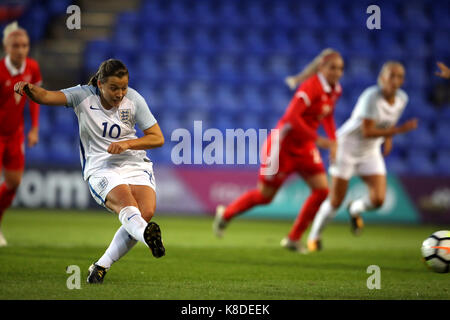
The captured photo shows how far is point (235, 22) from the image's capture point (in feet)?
55.2

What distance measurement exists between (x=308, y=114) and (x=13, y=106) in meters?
3.51

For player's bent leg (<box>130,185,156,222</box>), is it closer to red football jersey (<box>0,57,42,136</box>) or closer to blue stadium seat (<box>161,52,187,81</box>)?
red football jersey (<box>0,57,42,136</box>)

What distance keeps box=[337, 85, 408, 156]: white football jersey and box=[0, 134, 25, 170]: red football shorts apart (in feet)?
13.4

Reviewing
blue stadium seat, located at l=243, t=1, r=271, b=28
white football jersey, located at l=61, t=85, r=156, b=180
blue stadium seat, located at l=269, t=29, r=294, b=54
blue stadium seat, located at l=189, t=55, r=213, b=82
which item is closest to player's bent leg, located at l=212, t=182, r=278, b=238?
white football jersey, located at l=61, t=85, r=156, b=180

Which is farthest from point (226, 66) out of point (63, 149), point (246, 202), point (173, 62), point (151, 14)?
point (246, 202)

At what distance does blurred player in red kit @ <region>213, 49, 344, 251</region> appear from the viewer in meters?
7.83

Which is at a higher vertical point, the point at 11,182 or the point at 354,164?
the point at 354,164

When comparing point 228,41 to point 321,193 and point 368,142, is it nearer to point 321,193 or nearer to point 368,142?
point 368,142

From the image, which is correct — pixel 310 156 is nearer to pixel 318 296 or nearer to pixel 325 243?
pixel 325 243

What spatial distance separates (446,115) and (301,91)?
8927 millimetres

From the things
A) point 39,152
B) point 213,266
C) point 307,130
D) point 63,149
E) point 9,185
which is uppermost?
point 63,149

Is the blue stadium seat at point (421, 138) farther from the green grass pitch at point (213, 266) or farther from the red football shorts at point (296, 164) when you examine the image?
the red football shorts at point (296, 164)

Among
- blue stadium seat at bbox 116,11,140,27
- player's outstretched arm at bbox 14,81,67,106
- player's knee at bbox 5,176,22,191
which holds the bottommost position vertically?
player's knee at bbox 5,176,22,191

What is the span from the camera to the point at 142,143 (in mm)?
4949
